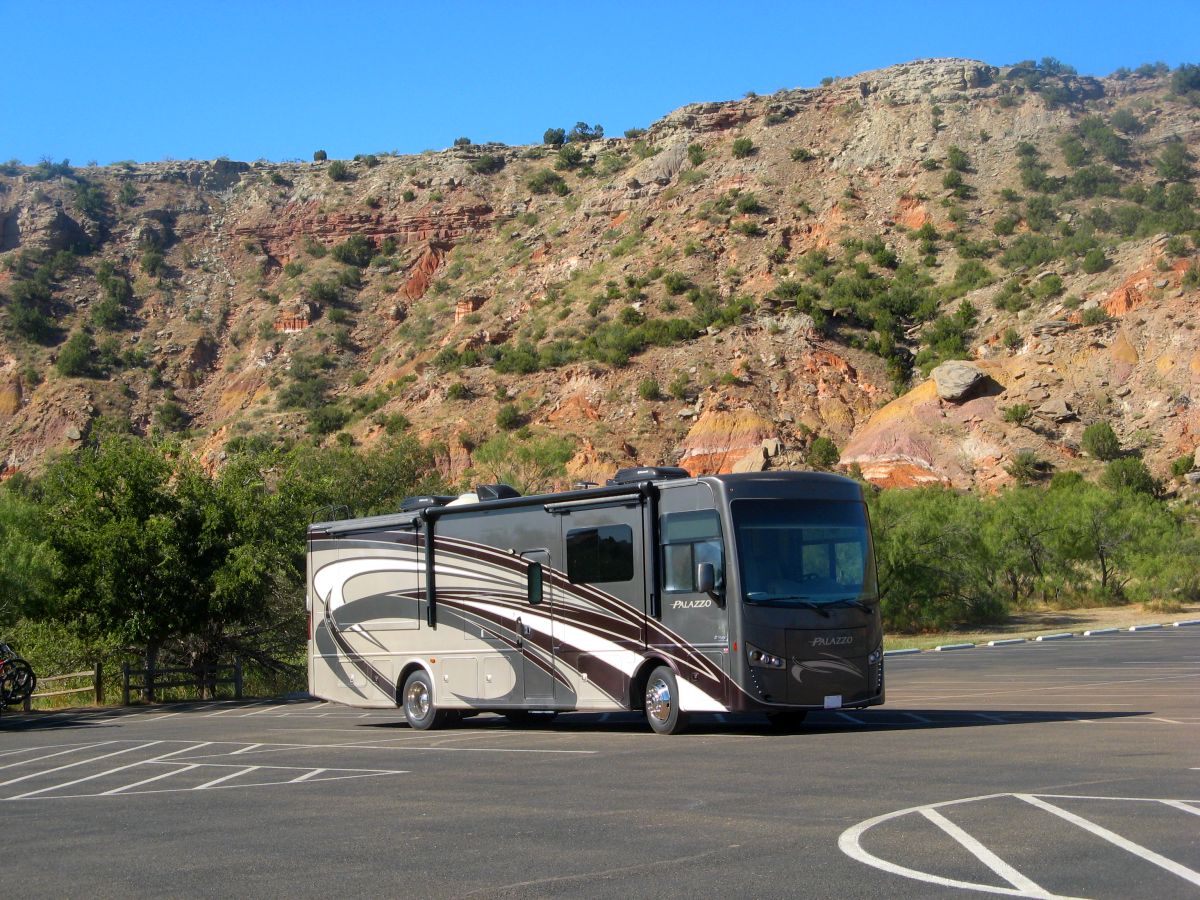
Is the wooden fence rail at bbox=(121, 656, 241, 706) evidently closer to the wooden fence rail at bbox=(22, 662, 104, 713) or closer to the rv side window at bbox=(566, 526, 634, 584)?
the wooden fence rail at bbox=(22, 662, 104, 713)

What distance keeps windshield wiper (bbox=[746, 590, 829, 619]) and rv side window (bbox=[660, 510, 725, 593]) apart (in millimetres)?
406

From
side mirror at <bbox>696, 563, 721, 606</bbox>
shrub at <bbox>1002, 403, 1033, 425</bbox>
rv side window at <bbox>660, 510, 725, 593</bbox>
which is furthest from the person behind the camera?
shrub at <bbox>1002, 403, 1033, 425</bbox>

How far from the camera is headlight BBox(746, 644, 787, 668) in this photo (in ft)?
51.3

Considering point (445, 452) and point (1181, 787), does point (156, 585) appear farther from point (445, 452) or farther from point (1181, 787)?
point (445, 452)

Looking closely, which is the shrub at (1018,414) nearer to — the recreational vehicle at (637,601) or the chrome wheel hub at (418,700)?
the recreational vehicle at (637,601)

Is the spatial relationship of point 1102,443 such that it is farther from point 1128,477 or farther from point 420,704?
point 420,704

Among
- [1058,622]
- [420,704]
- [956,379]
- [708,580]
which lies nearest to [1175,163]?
[956,379]

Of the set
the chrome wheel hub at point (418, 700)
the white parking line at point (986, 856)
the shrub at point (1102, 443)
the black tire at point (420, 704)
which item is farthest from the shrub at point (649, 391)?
the white parking line at point (986, 856)

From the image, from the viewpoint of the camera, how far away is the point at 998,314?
7012 cm

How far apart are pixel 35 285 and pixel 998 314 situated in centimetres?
6454

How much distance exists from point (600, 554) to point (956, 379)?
1920 inches

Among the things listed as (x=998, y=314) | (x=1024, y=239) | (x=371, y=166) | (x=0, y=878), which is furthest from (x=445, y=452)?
(x=0, y=878)

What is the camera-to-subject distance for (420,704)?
20250 mm

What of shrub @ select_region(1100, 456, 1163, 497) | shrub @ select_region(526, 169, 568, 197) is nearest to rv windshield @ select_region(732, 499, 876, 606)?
shrub @ select_region(1100, 456, 1163, 497)
